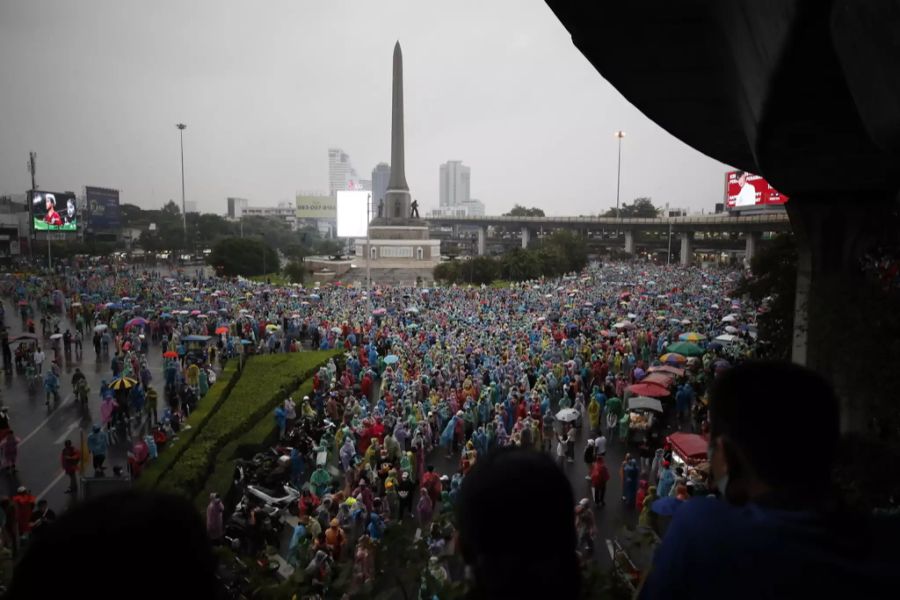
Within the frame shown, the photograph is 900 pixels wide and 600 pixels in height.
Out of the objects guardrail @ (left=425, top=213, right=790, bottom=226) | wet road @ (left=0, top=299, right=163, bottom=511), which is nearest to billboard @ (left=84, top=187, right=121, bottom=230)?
wet road @ (left=0, top=299, right=163, bottom=511)

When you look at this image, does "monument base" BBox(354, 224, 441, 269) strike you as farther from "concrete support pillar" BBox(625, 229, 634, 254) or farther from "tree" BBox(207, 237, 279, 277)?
"concrete support pillar" BBox(625, 229, 634, 254)

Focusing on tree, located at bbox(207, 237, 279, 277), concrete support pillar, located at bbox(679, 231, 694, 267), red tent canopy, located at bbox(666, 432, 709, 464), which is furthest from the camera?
concrete support pillar, located at bbox(679, 231, 694, 267)

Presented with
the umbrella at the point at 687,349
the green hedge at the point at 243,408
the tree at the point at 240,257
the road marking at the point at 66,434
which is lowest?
the road marking at the point at 66,434

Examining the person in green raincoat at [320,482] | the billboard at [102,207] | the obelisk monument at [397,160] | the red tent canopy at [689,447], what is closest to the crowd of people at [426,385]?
the person in green raincoat at [320,482]

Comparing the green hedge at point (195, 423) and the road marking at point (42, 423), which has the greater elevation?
the green hedge at point (195, 423)

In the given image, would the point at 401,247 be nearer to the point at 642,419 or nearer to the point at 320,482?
the point at 642,419

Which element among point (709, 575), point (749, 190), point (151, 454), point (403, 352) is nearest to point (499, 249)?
point (749, 190)

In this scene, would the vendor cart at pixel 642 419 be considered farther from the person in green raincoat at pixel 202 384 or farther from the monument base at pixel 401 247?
the monument base at pixel 401 247
